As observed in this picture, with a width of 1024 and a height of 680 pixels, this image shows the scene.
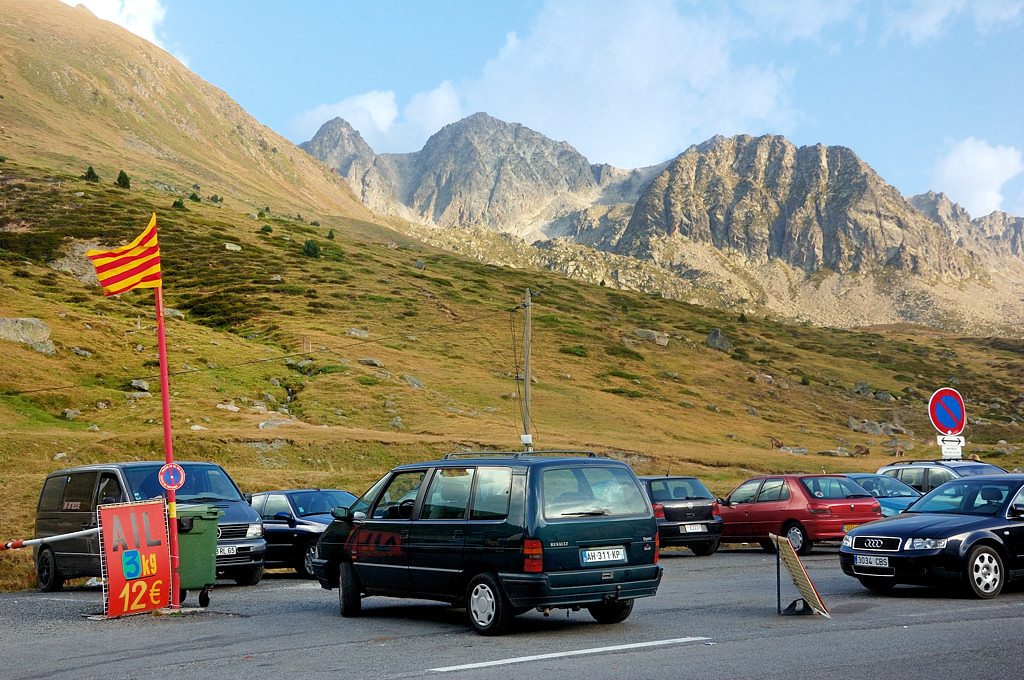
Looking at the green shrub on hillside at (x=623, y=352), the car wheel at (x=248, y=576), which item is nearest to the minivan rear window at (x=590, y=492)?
the car wheel at (x=248, y=576)

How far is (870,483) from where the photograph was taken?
20.2 metres

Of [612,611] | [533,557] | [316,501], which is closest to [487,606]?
[533,557]

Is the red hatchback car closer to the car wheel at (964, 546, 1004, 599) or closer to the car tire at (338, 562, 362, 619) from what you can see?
the car wheel at (964, 546, 1004, 599)

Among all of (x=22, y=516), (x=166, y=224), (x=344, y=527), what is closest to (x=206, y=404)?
(x=22, y=516)

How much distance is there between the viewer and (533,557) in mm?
8828

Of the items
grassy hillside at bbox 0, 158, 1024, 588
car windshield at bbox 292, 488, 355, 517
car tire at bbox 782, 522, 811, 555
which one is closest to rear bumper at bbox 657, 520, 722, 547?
car tire at bbox 782, 522, 811, 555

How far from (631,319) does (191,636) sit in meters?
89.6

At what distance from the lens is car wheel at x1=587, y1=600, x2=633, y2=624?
9.88 metres

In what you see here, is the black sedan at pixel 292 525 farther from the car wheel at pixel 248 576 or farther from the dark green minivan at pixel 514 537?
the dark green minivan at pixel 514 537

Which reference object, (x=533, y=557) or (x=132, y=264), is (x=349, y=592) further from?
(x=132, y=264)

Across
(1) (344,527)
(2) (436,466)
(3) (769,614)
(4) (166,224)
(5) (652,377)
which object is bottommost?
(3) (769,614)

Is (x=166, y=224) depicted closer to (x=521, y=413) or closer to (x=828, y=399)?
(x=521, y=413)

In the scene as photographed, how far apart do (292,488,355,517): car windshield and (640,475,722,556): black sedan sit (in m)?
6.14

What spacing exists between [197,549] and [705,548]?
36.6 ft
